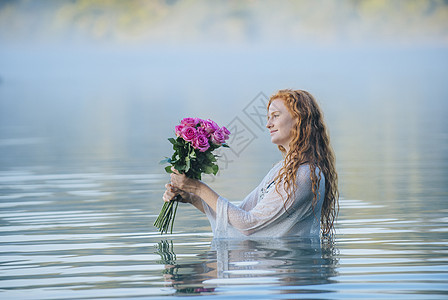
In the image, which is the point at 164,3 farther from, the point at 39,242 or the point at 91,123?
the point at 39,242

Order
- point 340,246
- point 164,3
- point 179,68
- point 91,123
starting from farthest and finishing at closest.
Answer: point 179,68 → point 164,3 → point 91,123 → point 340,246

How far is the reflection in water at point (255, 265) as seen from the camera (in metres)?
5.75

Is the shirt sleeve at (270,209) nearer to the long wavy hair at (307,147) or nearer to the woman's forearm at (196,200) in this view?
the long wavy hair at (307,147)

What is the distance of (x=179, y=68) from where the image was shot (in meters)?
147

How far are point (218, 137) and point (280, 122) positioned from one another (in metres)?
0.44

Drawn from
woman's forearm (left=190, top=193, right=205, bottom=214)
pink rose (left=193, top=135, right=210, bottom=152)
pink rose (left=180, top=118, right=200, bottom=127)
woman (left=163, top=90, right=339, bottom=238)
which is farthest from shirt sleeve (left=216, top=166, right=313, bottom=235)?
pink rose (left=180, top=118, right=200, bottom=127)

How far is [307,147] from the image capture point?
278 inches

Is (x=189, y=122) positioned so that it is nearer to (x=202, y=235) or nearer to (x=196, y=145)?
(x=196, y=145)

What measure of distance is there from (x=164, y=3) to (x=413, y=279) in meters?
128

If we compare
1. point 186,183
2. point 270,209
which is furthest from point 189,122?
point 270,209

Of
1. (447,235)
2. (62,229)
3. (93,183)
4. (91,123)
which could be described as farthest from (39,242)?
(91,123)

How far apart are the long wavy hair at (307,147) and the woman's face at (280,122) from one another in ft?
0.10

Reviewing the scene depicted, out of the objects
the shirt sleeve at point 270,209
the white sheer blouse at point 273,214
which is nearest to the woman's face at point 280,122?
the white sheer blouse at point 273,214

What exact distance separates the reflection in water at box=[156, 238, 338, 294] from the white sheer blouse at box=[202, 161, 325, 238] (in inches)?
3.0
